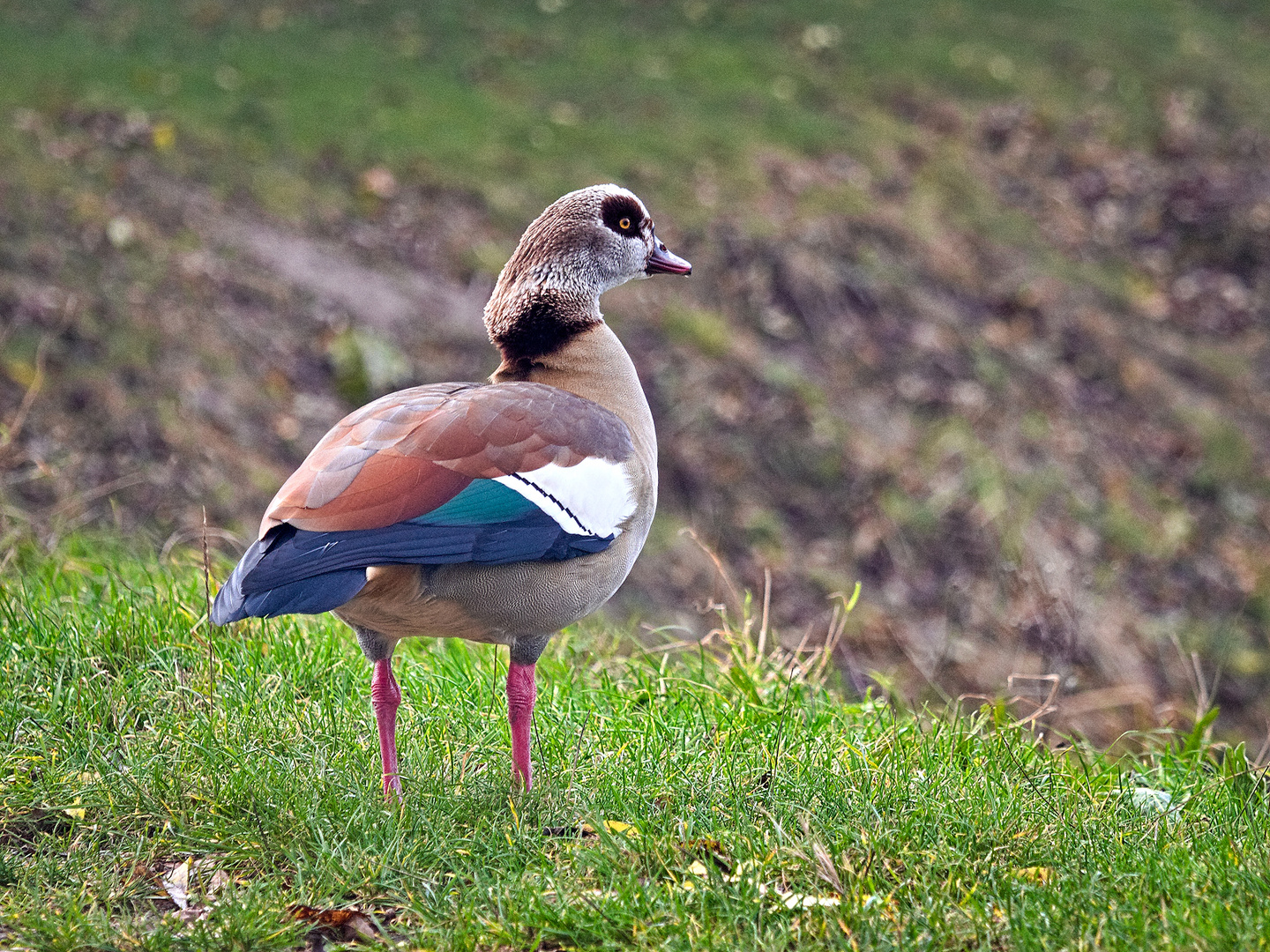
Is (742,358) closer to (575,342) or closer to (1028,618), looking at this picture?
(1028,618)

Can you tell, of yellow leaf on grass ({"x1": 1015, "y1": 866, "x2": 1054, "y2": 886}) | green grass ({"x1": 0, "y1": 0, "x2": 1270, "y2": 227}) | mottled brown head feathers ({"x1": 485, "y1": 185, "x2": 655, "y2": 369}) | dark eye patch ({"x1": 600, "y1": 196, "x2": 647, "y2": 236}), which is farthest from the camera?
green grass ({"x1": 0, "y1": 0, "x2": 1270, "y2": 227})

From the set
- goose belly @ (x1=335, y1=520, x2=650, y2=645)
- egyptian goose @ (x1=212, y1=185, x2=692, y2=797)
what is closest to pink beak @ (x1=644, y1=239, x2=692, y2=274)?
egyptian goose @ (x1=212, y1=185, x2=692, y2=797)

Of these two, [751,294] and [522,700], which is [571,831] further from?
[751,294]

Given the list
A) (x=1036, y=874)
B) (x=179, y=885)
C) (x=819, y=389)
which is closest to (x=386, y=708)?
(x=179, y=885)

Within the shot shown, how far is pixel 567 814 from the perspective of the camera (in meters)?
3.29

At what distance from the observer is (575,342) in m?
3.96

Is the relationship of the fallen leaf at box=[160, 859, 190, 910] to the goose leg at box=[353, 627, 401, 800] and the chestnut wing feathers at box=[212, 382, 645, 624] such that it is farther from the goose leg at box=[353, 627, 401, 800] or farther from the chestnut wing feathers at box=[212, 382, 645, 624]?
the chestnut wing feathers at box=[212, 382, 645, 624]

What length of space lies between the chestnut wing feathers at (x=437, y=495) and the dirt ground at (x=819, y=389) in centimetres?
270

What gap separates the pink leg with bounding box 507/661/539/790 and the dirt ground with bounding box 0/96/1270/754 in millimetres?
2738

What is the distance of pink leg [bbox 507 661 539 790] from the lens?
3.42 metres

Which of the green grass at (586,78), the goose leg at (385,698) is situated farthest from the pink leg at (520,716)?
the green grass at (586,78)

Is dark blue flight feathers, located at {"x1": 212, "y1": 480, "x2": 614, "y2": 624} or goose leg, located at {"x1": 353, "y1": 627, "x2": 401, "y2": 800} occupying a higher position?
dark blue flight feathers, located at {"x1": 212, "y1": 480, "x2": 614, "y2": 624}

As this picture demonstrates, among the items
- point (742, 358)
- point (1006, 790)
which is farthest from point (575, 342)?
point (742, 358)

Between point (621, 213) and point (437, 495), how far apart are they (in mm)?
1338
